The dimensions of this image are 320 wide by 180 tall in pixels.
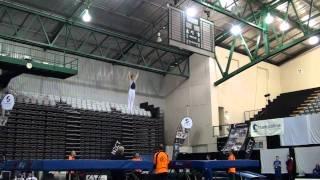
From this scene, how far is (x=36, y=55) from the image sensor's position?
18.0m

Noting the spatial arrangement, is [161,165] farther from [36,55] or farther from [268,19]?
[268,19]

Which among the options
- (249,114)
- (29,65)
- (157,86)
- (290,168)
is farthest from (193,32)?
(249,114)

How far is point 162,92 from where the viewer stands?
24.3 metres

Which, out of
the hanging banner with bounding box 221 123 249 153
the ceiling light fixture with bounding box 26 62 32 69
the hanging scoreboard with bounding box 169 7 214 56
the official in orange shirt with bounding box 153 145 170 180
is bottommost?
the official in orange shirt with bounding box 153 145 170 180

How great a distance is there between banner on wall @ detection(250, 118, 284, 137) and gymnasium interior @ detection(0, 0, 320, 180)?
0.05 m

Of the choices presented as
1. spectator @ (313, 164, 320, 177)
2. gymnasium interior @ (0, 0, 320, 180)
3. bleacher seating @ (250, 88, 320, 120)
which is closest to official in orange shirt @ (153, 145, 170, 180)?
gymnasium interior @ (0, 0, 320, 180)

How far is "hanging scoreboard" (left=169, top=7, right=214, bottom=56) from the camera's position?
41.8 feet

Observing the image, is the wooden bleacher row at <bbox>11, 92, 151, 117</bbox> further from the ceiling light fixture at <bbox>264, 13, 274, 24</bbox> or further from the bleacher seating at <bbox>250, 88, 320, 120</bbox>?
the ceiling light fixture at <bbox>264, 13, 274, 24</bbox>

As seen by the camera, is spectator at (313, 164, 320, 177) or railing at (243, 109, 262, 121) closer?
spectator at (313, 164, 320, 177)

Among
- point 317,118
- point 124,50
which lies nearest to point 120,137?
point 124,50

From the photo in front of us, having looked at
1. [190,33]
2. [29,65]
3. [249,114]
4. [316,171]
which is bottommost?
[316,171]

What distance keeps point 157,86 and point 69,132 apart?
8.03 metres

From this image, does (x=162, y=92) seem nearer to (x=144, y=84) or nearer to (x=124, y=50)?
(x=144, y=84)

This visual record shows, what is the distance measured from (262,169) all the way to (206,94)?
17.4ft
